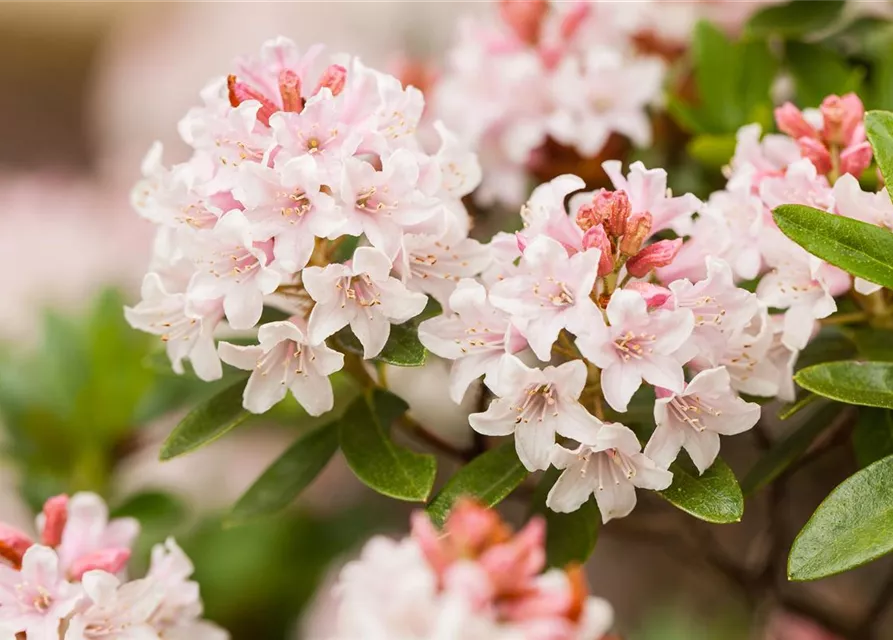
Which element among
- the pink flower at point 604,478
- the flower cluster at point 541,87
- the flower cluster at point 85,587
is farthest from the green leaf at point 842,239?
the flower cluster at point 85,587

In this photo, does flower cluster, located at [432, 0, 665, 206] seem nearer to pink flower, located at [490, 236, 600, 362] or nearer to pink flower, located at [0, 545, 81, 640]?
pink flower, located at [490, 236, 600, 362]

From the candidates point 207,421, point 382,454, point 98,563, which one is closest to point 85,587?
point 98,563

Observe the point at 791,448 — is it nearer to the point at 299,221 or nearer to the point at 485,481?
the point at 485,481

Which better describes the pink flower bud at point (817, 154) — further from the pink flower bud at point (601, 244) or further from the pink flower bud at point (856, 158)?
the pink flower bud at point (601, 244)

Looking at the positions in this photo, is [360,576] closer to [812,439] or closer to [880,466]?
[880,466]

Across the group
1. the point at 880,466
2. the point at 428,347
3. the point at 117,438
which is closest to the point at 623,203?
the point at 428,347
